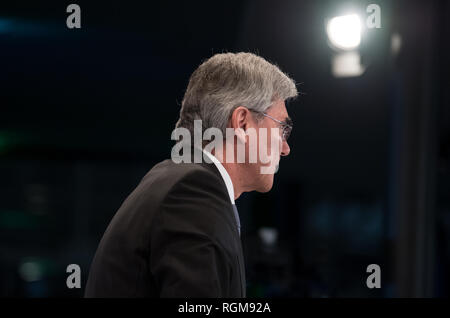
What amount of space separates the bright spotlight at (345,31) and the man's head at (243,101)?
5.21 feet

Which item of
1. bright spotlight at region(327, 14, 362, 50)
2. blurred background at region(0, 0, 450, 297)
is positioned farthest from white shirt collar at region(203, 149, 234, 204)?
bright spotlight at region(327, 14, 362, 50)

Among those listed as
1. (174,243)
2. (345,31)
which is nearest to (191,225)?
(174,243)

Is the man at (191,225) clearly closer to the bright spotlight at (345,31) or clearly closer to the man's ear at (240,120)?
the man's ear at (240,120)

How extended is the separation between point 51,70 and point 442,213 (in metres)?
2.48

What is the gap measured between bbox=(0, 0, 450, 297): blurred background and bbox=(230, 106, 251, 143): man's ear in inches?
66.7

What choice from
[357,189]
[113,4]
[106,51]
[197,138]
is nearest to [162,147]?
[106,51]

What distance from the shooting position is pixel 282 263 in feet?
9.27

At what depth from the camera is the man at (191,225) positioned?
2.66 feet

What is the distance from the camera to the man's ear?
42.9 inches

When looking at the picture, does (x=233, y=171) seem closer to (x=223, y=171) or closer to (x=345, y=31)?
(x=223, y=171)

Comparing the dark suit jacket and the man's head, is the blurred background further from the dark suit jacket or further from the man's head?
the dark suit jacket

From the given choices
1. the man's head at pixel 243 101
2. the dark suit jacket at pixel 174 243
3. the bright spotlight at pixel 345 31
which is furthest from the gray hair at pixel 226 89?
the bright spotlight at pixel 345 31

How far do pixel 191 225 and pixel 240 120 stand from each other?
34 cm
